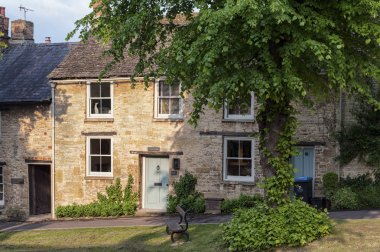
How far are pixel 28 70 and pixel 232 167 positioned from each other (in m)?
11.7

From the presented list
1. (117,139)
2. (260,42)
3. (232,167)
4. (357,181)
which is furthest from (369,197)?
(117,139)

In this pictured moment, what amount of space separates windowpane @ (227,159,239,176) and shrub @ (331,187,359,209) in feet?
13.6

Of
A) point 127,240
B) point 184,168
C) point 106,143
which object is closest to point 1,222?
point 106,143

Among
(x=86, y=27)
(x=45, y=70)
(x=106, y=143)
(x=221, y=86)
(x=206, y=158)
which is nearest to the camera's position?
(x=221, y=86)

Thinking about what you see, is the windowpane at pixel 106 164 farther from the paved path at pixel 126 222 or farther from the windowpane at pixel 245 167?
the windowpane at pixel 245 167

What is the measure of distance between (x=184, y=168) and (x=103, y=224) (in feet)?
13.7

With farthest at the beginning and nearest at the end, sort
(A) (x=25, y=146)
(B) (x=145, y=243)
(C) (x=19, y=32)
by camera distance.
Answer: (C) (x=19, y=32)
(A) (x=25, y=146)
(B) (x=145, y=243)

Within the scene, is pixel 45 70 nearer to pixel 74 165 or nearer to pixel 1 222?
pixel 74 165

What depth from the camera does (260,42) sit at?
10664 millimetres

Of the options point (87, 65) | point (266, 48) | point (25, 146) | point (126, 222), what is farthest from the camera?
point (25, 146)

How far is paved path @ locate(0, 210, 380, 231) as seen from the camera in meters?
16.6

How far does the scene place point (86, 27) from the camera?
12719mm

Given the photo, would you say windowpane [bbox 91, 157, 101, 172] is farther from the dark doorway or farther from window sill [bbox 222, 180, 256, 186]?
window sill [bbox 222, 180, 256, 186]

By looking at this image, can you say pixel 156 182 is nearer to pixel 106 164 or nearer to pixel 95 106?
pixel 106 164
